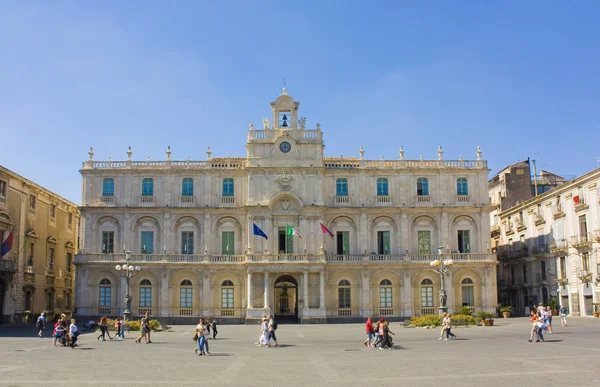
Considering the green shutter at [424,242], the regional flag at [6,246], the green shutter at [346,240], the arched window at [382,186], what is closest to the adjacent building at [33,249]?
the regional flag at [6,246]

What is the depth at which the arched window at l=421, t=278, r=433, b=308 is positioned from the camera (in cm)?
6000

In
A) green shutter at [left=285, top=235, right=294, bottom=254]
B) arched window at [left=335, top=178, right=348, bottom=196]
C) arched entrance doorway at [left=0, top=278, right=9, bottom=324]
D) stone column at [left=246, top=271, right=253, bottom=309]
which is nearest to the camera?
arched entrance doorway at [left=0, top=278, right=9, bottom=324]

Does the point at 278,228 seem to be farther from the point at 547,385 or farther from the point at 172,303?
the point at 547,385

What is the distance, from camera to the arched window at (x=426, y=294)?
60.0 meters

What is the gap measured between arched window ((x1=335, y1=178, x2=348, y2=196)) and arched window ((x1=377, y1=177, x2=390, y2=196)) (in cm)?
313

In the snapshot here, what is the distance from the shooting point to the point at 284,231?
60.2 m

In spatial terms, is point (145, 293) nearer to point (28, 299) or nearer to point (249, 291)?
Result: point (249, 291)

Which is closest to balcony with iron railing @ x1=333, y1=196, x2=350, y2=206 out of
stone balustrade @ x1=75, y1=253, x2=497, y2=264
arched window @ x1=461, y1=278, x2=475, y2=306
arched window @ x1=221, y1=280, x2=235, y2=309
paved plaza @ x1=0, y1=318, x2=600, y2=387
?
stone balustrade @ x1=75, y1=253, x2=497, y2=264

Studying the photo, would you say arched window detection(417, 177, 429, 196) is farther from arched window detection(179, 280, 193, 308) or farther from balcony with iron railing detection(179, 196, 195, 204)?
arched window detection(179, 280, 193, 308)

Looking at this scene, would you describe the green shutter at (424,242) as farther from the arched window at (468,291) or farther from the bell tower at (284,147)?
the bell tower at (284,147)

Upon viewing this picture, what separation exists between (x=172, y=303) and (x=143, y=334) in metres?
24.4

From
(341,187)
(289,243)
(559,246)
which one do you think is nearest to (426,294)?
(341,187)

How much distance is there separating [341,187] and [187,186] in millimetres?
14510

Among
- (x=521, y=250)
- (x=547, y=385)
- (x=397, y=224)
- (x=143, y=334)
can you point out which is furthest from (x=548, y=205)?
(x=547, y=385)
